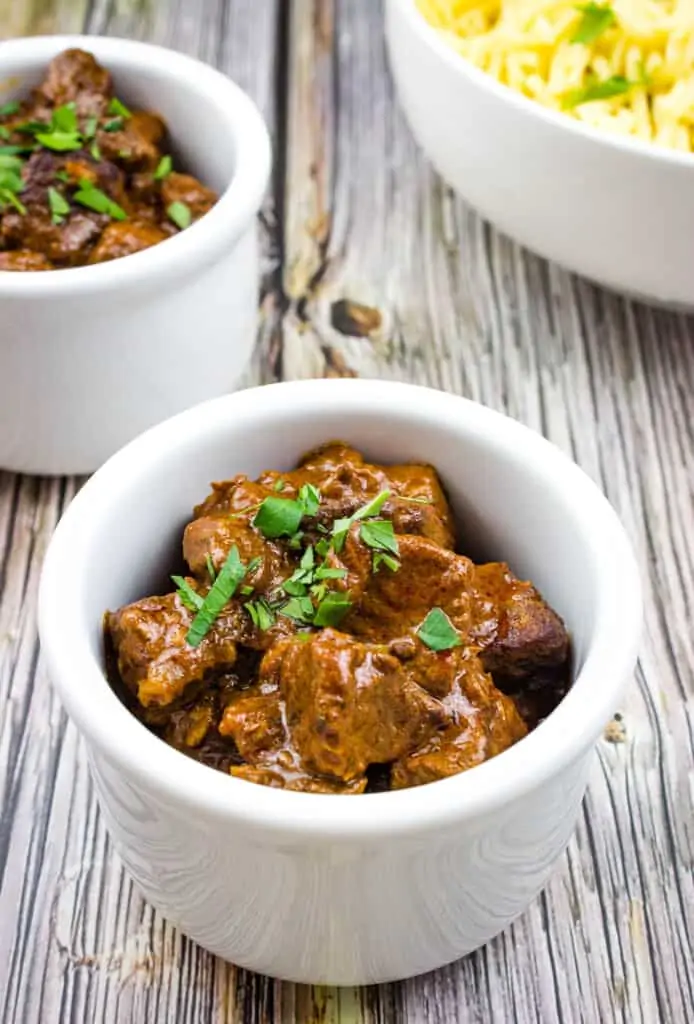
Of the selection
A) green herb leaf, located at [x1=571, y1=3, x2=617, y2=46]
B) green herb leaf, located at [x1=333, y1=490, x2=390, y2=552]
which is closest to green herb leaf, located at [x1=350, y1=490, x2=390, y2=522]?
green herb leaf, located at [x1=333, y1=490, x2=390, y2=552]

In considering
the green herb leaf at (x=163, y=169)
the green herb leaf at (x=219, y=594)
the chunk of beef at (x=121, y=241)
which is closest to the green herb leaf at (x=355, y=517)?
the green herb leaf at (x=219, y=594)

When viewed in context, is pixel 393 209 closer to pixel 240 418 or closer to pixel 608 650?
pixel 240 418

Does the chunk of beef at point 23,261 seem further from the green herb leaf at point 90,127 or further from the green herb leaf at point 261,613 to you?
the green herb leaf at point 261,613

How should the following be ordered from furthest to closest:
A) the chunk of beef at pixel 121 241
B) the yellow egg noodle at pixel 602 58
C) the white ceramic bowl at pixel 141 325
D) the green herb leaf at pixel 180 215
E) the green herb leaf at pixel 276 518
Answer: the yellow egg noodle at pixel 602 58 < the green herb leaf at pixel 180 215 < the chunk of beef at pixel 121 241 < the white ceramic bowl at pixel 141 325 < the green herb leaf at pixel 276 518

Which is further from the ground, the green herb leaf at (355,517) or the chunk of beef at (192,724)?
the green herb leaf at (355,517)

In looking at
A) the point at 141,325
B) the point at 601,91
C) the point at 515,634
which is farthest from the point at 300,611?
the point at 601,91

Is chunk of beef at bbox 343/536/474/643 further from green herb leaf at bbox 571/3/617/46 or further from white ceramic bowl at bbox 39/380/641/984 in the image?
green herb leaf at bbox 571/3/617/46
